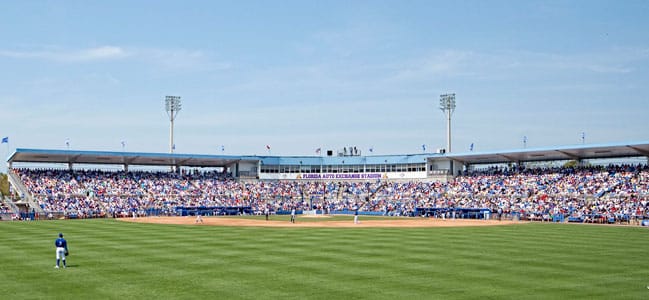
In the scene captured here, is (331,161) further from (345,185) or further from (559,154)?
(559,154)

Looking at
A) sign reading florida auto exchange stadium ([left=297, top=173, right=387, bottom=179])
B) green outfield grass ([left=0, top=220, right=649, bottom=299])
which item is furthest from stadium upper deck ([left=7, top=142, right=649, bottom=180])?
green outfield grass ([left=0, top=220, right=649, bottom=299])

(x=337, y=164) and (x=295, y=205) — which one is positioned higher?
(x=337, y=164)

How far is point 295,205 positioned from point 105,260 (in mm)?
63218

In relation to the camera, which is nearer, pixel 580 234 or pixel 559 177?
pixel 580 234

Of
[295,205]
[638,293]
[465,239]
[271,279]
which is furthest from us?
[295,205]

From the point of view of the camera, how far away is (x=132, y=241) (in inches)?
1394

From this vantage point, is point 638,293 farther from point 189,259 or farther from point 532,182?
point 532,182

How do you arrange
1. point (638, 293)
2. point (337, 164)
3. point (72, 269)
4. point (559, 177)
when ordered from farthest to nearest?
point (337, 164)
point (559, 177)
point (72, 269)
point (638, 293)

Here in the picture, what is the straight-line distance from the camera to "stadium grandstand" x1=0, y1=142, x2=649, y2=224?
67.8 meters

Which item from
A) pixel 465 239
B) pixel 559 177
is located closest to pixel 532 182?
pixel 559 177

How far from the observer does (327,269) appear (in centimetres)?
2316

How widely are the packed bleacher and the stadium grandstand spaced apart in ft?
0.47

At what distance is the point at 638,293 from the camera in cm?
1805

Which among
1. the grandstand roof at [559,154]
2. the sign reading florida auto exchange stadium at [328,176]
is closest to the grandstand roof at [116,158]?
the sign reading florida auto exchange stadium at [328,176]
